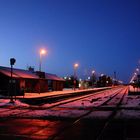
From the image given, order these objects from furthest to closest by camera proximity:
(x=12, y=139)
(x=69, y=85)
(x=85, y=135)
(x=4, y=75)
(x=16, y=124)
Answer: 1. (x=69, y=85)
2. (x=4, y=75)
3. (x=16, y=124)
4. (x=85, y=135)
5. (x=12, y=139)

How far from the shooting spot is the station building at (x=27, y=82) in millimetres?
44500

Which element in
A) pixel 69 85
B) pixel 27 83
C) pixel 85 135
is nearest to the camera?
pixel 85 135

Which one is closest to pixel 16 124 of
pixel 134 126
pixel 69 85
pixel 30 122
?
pixel 30 122

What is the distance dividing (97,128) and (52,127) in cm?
187

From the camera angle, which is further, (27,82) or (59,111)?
(27,82)

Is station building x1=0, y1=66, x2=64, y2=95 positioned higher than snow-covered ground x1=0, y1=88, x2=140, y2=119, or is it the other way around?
station building x1=0, y1=66, x2=64, y2=95

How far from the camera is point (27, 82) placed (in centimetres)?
5625

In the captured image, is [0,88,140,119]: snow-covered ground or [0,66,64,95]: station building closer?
[0,88,140,119]: snow-covered ground

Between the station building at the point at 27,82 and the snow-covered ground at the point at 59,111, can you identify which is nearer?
the snow-covered ground at the point at 59,111

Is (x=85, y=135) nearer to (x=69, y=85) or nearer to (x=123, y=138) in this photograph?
(x=123, y=138)

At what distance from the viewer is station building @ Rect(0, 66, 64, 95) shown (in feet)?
146

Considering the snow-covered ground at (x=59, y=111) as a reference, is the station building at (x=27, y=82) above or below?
above

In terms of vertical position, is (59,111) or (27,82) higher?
(27,82)

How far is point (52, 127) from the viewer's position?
1462 centimetres
